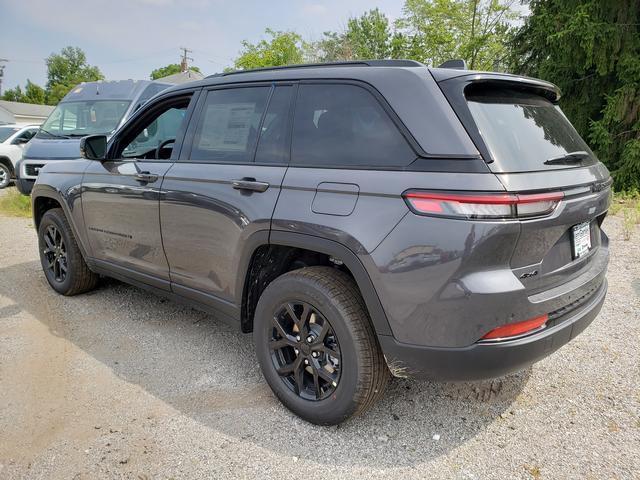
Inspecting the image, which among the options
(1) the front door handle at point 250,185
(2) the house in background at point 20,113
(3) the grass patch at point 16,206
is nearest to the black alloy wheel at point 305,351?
(1) the front door handle at point 250,185

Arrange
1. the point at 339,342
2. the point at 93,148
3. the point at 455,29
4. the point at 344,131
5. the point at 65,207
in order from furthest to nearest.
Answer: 1. the point at 455,29
2. the point at 65,207
3. the point at 93,148
4. the point at 344,131
5. the point at 339,342

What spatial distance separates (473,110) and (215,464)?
2.05 metres

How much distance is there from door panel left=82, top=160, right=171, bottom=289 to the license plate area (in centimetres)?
A: 254

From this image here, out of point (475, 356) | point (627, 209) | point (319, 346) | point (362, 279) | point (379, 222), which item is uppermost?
point (379, 222)

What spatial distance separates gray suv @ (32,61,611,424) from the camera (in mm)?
1964

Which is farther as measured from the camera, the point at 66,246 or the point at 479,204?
the point at 66,246

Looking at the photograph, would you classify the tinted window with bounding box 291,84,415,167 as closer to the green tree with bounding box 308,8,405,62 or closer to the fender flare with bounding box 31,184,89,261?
the fender flare with bounding box 31,184,89,261

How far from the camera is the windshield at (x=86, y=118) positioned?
8.18 metres

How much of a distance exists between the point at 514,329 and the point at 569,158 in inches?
38.0

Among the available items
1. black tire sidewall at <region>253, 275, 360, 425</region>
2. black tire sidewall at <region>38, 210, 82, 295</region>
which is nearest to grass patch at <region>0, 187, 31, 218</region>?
black tire sidewall at <region>38, 210, 82, 295</region>

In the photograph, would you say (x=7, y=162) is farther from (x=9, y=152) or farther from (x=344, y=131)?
(x=344, y=131)

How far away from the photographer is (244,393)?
2855 millimetres

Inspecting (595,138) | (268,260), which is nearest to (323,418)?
(268,260)

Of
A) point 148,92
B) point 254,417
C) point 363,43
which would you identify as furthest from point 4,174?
point 363,43
